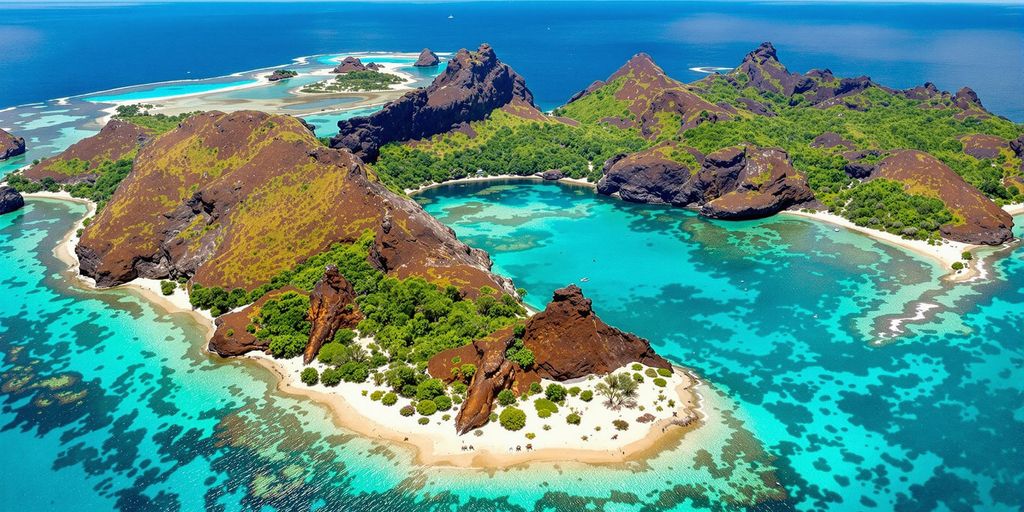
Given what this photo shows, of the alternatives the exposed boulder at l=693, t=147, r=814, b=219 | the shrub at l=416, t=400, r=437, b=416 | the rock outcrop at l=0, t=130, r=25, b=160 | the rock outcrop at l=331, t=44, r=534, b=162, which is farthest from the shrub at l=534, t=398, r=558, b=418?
the rock outcrop at l=0, t=130, r=25, b=160

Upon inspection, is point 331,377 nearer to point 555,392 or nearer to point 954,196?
point 555,392

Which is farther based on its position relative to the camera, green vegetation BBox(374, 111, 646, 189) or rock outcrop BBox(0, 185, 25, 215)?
green vegetation BBox(374, 111, 646, 189)

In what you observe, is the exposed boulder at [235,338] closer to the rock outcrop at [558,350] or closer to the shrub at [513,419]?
the rock outcrop at [558,350]

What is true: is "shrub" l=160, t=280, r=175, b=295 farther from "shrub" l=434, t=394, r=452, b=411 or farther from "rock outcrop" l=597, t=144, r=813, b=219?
"rock outcrop" l=597, t=144, r=813, b=219

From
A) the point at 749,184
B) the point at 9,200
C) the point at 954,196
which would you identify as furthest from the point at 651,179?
the point at 9,200

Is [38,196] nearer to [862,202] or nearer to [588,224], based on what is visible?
[588,224]

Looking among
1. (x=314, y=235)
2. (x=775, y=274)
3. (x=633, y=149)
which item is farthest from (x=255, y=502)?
(x=633, y=149)
